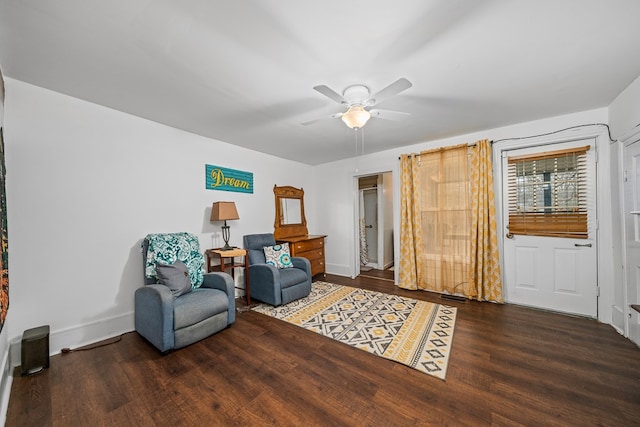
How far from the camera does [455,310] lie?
3035mm

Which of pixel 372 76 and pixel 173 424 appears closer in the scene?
pixel 173 424

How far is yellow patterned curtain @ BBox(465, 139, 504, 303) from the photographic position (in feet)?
10.7

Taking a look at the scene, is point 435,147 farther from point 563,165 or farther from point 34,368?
point 34,368

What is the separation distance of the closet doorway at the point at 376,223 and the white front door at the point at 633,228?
10.7 feet

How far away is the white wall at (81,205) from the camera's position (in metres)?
2.05

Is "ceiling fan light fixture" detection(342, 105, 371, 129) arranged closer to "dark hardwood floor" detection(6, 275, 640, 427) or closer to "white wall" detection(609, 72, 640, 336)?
"dark hardwood floor" detection(6, 275, 640, 427)

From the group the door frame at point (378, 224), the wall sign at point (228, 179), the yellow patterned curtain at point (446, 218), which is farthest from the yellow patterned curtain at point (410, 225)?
the wall sign at point (228, 179)

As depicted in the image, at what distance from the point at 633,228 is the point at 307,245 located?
3826mm

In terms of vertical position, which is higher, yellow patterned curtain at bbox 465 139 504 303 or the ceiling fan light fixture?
the ceiling fan light fixture

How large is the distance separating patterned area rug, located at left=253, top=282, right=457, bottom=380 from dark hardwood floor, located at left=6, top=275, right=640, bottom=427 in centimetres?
12

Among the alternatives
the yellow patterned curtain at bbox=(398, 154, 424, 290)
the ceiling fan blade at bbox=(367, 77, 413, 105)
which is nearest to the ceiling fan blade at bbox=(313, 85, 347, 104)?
the ceiling fan blade at bbox=(367, 77, 413, 105)

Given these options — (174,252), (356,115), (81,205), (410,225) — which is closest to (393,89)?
(356,115)

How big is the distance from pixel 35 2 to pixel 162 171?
1799 millimetres

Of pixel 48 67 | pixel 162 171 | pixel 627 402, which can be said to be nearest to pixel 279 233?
pixel 162 171
